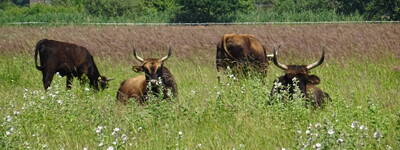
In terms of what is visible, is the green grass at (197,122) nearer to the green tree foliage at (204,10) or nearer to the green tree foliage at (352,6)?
the green tree foliage at (352,6)

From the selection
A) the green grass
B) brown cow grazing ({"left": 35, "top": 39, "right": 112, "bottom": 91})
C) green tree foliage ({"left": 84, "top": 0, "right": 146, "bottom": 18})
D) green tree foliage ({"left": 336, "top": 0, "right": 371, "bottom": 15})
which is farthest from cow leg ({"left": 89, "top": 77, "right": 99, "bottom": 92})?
green tree foliage ({"left": 84, "top": 0, "right": 146, "bottom": 18})

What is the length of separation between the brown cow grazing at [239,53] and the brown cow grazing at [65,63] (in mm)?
2281

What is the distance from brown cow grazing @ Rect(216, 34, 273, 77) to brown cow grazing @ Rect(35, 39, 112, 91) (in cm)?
228

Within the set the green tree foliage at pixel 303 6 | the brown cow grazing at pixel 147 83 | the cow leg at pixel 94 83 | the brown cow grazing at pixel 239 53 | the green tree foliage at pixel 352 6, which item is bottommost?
the green tree foliage at pixel 303 6

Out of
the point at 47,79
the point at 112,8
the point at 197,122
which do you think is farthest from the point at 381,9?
the point at 197,122

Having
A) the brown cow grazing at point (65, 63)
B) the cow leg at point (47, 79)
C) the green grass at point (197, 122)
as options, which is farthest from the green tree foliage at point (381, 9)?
the green grass at point (197, 122)

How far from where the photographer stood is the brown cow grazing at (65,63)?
1352 cm

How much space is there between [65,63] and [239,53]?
326cm

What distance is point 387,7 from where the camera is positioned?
155ft

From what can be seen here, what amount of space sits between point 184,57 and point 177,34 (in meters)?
4.00

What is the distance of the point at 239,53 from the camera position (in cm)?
1416

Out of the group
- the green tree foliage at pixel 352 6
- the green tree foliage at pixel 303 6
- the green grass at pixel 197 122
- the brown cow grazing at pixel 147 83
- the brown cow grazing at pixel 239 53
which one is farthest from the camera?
the green tree foliage at pixel 303 6

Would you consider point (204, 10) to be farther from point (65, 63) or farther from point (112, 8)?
point (65, 63)

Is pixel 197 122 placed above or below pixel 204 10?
above
